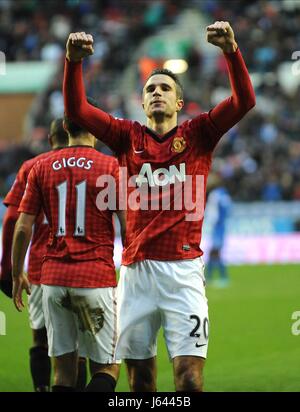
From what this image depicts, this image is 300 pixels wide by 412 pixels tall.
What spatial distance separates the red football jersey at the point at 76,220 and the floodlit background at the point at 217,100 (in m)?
4.13

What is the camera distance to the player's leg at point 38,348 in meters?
6.50

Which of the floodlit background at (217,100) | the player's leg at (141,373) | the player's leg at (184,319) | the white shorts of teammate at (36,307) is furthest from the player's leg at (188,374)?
the floodlit background at (217,100)

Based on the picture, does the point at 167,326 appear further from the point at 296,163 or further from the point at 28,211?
the point at 296,163

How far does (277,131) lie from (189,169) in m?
16.8

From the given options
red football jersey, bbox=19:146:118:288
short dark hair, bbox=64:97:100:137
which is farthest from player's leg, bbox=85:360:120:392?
short dark hair, bbox=64:97:100:137

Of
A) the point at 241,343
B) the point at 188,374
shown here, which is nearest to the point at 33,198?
the point at 188,374

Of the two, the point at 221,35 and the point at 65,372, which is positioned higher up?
the point at 221,35

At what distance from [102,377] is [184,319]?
72 cm

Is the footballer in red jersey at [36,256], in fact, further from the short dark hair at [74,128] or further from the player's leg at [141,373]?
the player's leg at [141,373]

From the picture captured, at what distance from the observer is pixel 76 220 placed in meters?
5.39

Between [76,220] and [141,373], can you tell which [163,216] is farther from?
[141,373]

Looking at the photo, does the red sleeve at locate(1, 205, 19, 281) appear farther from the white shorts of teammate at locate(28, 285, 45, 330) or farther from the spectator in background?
the spectator in background

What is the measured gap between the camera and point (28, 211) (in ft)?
18.1

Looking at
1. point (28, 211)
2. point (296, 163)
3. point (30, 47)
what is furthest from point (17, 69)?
point (28, 211)
